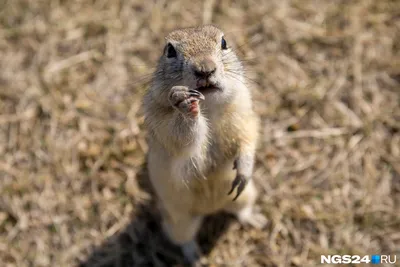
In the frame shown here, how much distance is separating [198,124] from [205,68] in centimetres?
46

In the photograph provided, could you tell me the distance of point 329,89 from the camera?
222 inches

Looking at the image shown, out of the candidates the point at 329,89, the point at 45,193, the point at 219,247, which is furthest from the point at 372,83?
the point at 45,193

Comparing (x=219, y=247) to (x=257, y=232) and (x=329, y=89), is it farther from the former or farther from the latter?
(x=329, y=89)

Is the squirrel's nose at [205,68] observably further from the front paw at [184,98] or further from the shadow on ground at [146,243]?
the shadow on ground at [146,243]

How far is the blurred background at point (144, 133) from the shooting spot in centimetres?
491

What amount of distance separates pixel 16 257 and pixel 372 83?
436cm

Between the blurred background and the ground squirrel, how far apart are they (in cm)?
71

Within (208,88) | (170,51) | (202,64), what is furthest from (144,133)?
(202,64)

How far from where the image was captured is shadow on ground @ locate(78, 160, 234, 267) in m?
4.87

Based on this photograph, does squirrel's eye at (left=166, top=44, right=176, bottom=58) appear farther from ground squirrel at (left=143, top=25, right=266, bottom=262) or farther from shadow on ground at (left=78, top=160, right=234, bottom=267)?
shadow on ground at (left=78, top=160, right=234, bottom=267)

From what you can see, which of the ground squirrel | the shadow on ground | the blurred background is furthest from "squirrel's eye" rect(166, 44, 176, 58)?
the shadow on ground

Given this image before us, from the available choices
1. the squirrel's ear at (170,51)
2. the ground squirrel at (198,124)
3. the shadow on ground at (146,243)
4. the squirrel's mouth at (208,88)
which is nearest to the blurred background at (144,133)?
the shadow on ground at (146,243)

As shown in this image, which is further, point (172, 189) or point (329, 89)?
point (329, 89)

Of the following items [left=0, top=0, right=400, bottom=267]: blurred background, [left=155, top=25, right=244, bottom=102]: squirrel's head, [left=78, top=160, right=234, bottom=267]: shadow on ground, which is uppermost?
[left=155, top=25, right=244, bottom=102]: squirrel's head
